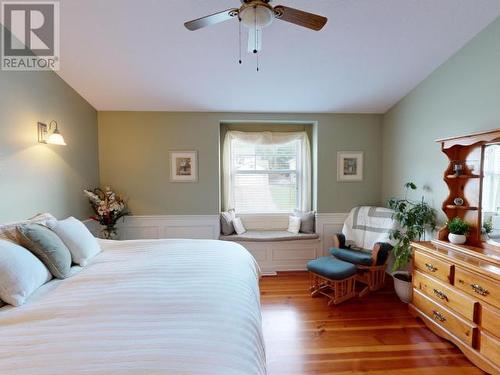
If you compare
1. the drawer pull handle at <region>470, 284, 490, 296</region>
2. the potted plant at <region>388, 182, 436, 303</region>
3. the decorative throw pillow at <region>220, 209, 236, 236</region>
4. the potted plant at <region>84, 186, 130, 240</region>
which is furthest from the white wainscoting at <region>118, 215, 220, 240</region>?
the drawer pull handle at <region>470, 284, 490, 296</region>

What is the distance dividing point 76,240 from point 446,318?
2.97 meters

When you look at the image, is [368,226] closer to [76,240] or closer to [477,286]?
[477,286]

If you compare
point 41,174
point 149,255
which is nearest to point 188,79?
point 41,174

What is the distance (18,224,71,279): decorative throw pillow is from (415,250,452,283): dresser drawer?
283cm

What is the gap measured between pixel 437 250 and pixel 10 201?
12.3 ft

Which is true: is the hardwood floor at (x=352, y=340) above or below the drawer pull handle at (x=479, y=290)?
below

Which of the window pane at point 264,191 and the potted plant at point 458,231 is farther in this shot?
the window pane at point 264,191

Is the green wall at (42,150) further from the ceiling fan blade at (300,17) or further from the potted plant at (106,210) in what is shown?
the ceiling fan blade at (300,17)

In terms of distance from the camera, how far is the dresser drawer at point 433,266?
2.12 m

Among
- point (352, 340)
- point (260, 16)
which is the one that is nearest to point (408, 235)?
point (352, 340)

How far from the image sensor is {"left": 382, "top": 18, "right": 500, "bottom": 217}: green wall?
7.27 ft

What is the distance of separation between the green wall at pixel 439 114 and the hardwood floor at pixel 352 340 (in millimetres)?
1339

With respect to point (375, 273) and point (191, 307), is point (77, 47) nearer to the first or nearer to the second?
point (191, 307)

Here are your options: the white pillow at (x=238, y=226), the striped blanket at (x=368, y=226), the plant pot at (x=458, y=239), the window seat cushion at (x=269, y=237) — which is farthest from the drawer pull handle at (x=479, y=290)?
the white pillow at (x=238, y=226)
